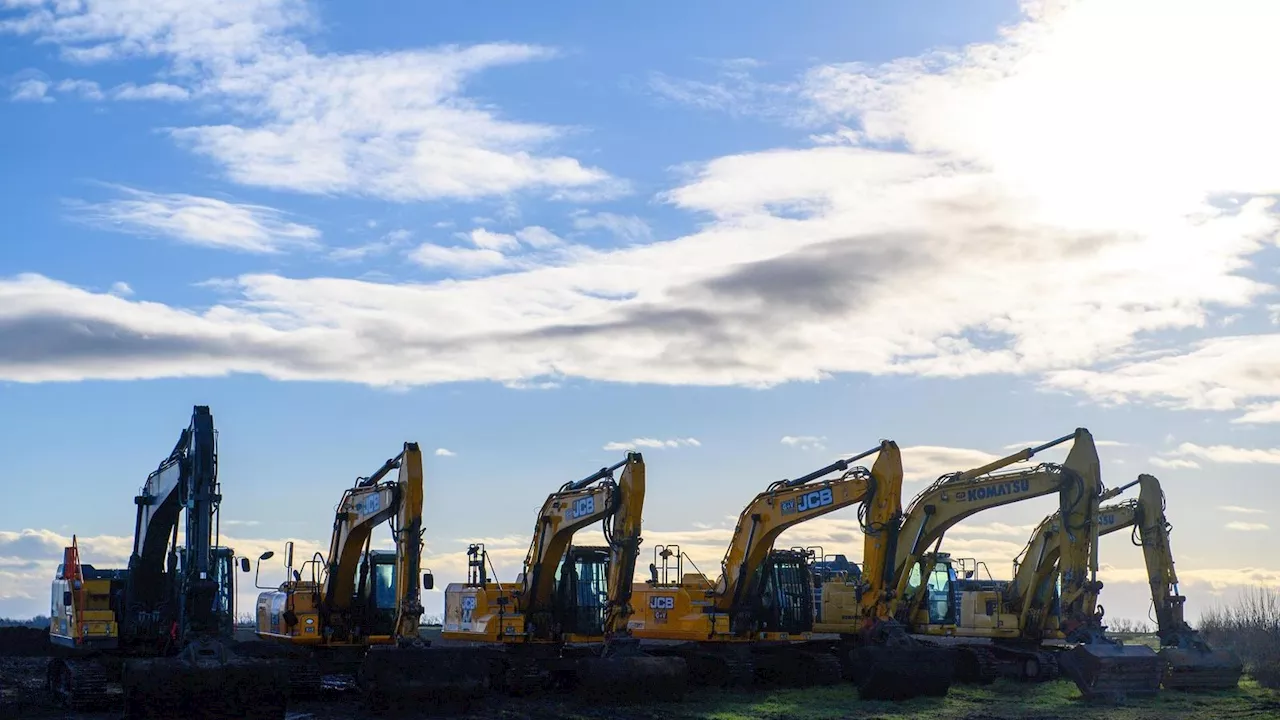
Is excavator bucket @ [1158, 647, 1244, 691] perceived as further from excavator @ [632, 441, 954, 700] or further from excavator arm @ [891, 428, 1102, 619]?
excavator @ [632, 441, 954, 700]

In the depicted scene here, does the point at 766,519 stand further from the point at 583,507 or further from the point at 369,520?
the point at 369,520

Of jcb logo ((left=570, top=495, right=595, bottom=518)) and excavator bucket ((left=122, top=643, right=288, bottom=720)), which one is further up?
jcb logo ((left=570, top=495, right=595, bottom=518))

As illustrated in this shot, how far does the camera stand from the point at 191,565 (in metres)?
23.9

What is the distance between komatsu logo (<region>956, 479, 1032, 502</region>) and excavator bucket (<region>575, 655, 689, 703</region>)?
31.6 feet

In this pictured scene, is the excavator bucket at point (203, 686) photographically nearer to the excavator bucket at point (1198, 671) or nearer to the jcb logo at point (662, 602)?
the jcb logo at point (662, 602)

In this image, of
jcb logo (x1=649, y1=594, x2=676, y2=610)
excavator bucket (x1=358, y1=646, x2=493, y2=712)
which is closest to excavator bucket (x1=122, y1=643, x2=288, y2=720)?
excavator bucket (x1=358, y1=646, x2=493, y2=712)

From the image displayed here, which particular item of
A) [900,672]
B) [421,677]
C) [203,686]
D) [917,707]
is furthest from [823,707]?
[203,686]

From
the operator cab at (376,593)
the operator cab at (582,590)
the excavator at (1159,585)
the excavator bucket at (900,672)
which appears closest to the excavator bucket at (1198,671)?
the excavator at (1159,585)

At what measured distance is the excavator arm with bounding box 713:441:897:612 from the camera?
1209 inches

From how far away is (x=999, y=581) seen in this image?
35969 mm

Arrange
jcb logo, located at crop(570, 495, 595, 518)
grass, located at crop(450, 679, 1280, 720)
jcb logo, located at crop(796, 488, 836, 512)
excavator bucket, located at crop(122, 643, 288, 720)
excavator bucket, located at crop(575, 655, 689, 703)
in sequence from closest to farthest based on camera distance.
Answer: excavator bucket, located at crop(122, 643, 288, 720), grass, located at crop(450, 679, 1280, 720), excavator bucket, located at crop(575, 655, 689, 703), jcb logo, located at crop(570, 495, 595, 518), jcb logo, located at crop(796, 488, 836, 512)

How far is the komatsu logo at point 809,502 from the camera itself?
101 ft

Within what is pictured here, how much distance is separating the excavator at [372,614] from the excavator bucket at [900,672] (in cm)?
717

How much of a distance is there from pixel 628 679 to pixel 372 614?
5957 millimetres
